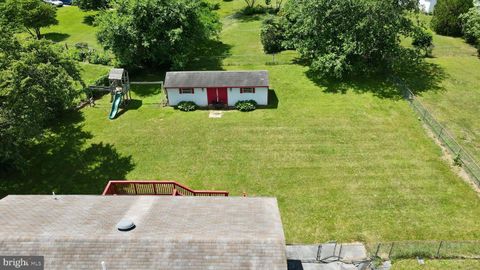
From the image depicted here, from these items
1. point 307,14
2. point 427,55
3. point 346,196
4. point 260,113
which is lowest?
point 346,196

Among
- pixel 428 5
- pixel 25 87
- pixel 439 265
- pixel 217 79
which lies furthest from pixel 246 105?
pixel 428 5

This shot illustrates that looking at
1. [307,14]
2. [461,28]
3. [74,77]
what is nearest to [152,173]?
[74,77]

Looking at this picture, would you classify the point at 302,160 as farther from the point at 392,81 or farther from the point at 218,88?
the point at 392,81

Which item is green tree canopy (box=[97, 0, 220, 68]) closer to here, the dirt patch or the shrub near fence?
A: the shrub near fence

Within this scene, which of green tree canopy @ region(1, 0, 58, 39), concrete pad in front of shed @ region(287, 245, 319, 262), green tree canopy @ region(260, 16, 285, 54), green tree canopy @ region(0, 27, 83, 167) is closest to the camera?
concrete pad in front of shed @ region(287, 245, 319, 262)

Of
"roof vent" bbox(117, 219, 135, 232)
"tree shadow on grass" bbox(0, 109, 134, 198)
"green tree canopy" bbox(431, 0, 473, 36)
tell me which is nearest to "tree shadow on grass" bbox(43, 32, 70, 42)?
"tree shadow on grass" bbox(0, 109, 134, 198)

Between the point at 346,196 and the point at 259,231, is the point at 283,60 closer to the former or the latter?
the point at 346,196
